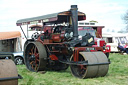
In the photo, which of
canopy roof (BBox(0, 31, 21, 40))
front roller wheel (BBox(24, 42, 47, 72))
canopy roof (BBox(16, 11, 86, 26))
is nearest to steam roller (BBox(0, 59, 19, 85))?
canopy roof (BBox(16, 11, 86, 26))

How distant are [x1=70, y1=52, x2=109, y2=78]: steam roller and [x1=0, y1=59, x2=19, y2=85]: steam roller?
2.92 m

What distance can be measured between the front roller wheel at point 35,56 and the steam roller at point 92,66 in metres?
1.73

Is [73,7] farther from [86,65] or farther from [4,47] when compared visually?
[4,47]

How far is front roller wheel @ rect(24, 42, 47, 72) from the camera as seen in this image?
8.84m

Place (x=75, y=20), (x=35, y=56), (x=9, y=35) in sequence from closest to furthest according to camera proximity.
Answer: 1. (x=75, y=20)
2. (x=35, y=56)
3. (x=9, y=35)

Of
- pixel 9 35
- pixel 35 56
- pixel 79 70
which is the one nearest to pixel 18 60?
pixel 9 35

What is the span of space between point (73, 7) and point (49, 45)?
5.66 ft

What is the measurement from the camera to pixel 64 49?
852cm

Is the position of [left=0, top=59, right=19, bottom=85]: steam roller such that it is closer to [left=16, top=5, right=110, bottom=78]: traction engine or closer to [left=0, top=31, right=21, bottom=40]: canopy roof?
[left=16, top=5, right=110, bottom=78]: traction engine

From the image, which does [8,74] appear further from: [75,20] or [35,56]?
[35,56]

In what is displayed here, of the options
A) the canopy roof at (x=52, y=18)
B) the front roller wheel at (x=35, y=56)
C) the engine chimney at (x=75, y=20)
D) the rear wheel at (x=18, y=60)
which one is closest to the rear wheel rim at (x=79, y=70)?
the engine chimney at (x=75, y=20)

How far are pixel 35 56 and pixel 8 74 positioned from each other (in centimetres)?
487

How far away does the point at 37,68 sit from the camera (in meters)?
9.05

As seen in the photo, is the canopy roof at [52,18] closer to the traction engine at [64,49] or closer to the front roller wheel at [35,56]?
the traction engine at [64,49]
